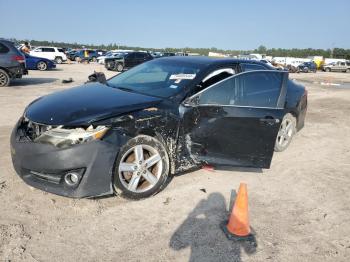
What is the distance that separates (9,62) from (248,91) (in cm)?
1060

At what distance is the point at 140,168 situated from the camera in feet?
12.4

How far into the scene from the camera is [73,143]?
3.39 meters

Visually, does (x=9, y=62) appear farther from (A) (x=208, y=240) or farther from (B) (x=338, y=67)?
(B) (x=338, y=67)

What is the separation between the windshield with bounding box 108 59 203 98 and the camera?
14.0 feet

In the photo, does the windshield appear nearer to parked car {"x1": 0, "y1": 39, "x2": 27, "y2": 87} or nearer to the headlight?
the headlight

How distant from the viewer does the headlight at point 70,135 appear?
11.2 feet

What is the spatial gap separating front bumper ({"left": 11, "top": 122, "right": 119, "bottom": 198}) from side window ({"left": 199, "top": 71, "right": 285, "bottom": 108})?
141 cm

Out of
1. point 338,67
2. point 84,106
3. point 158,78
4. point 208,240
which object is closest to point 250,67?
point 158,78

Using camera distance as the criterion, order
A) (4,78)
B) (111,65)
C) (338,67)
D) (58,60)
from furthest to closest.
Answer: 1. (338,67)
2. (58,60)
3. (111,65)
4. (4,78)

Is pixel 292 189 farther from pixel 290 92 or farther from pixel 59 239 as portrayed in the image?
pixel 59 239

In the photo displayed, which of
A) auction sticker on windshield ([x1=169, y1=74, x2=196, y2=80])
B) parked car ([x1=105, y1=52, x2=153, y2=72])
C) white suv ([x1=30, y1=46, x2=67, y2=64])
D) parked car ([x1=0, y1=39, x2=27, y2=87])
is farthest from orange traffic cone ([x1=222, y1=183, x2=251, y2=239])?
white suv ([x1=30, y1=46, x2=67, y2=64])

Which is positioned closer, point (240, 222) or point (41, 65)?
Answer: point (240, 222)

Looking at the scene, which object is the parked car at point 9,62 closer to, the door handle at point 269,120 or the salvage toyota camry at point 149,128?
the salvage toyota camry at point 149,128

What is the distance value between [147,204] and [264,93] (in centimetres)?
233
